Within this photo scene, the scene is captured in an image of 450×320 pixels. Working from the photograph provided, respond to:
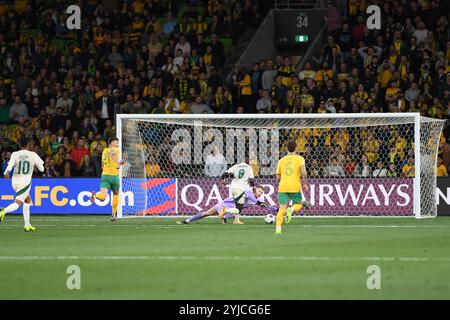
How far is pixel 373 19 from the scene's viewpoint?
30.8 metres

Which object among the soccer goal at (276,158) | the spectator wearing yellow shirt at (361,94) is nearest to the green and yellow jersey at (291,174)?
the soccer goal at (276,158)

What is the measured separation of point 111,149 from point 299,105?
21.4 ft

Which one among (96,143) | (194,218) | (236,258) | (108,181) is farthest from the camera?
(96,143)

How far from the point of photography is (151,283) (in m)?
11.5

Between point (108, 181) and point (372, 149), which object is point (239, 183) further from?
point (372, 149)

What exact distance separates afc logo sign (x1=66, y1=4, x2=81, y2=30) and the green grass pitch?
522 inches

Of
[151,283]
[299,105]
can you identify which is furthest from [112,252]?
[299,105]

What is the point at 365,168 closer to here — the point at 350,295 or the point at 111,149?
the point at 111,149

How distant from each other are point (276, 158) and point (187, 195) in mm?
2498

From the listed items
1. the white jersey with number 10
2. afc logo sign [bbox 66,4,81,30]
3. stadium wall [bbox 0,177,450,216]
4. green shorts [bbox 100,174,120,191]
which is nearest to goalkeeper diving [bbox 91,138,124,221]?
green shorts [bbox 100,174,120,191]

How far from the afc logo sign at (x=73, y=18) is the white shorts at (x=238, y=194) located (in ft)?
42.5

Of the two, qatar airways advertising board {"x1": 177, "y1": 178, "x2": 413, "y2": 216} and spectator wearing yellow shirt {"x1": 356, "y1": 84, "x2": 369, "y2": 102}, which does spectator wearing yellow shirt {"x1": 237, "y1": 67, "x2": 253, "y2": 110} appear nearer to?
spectator wearing yellow shirt {"x1": 356, "y1": 84, "x2": 369, "y2": 102}

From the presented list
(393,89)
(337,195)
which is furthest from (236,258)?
(393,89)

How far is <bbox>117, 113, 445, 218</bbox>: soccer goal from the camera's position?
85.0 feet
